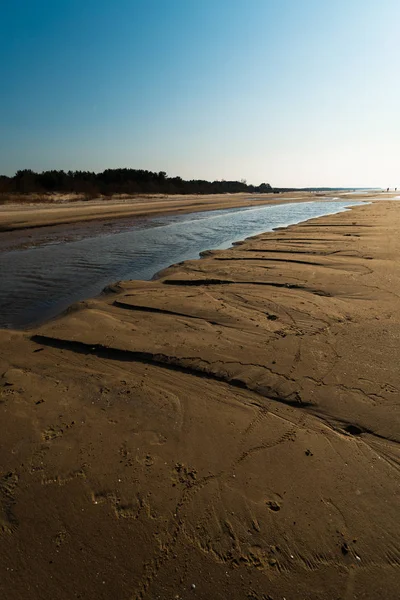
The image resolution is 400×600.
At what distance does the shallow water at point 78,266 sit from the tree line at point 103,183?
34.3 meters

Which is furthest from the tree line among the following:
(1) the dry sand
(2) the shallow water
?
(1) the dry sand

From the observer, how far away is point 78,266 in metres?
10.1

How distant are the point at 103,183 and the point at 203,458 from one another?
6212cm

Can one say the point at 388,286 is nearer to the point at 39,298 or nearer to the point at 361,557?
the point at 361,557

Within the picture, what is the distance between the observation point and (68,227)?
789 inches

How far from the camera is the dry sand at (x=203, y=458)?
5.80ft

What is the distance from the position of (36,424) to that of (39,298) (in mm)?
4761

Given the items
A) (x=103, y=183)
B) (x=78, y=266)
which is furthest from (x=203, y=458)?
(x=103, y=183)

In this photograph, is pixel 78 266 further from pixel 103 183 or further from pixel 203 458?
pixel 103 183

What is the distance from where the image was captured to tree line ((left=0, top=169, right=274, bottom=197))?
43781 millimetres

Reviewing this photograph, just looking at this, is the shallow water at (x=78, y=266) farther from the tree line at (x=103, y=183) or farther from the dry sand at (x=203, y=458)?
the tree line at (x=103, y=183)

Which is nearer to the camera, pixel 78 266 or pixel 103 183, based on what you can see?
pixel 78 266

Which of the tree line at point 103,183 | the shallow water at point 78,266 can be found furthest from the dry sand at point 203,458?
the tree line at point 103,183

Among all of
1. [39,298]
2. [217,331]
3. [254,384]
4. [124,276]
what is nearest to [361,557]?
[254,384]
